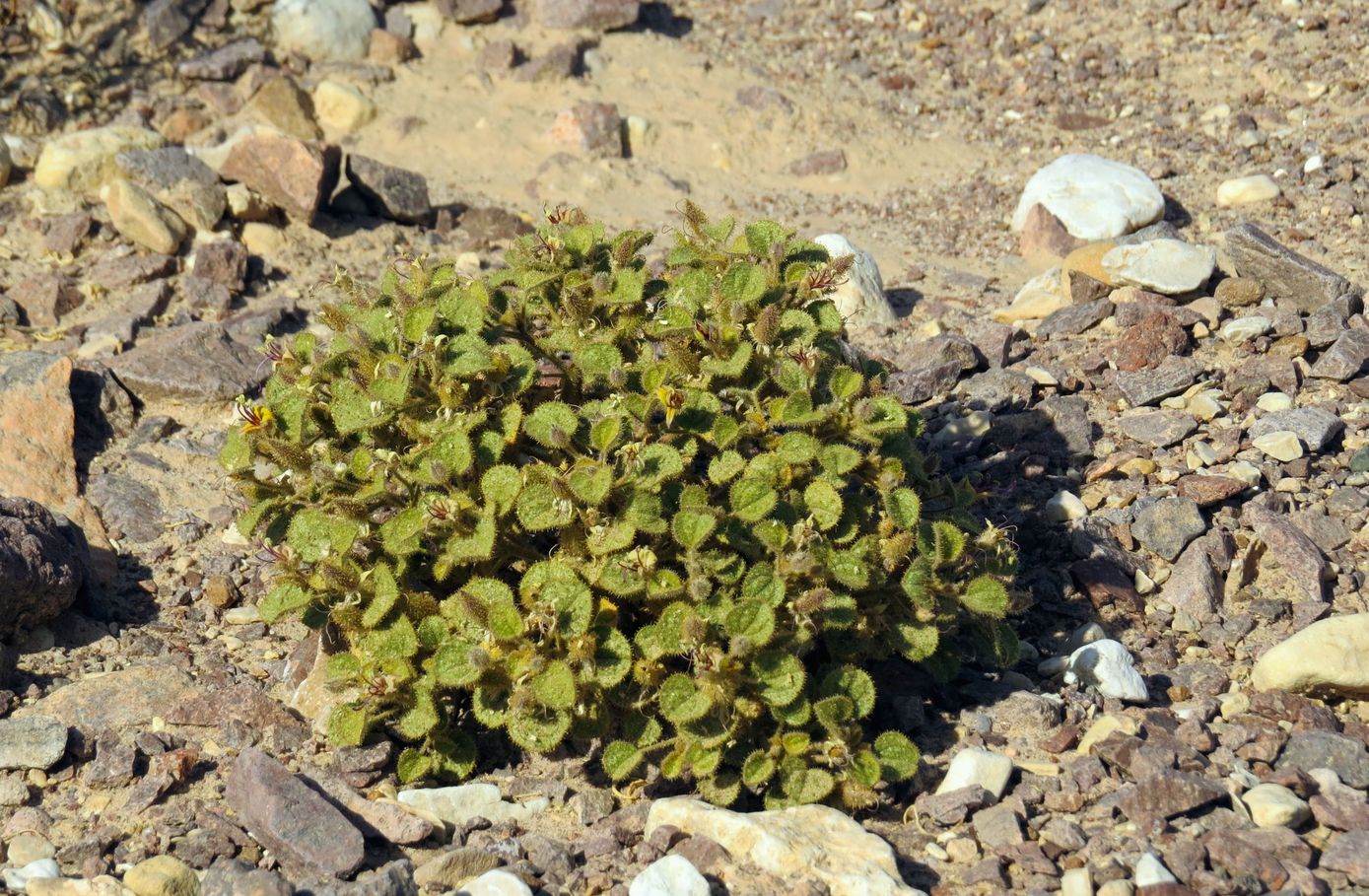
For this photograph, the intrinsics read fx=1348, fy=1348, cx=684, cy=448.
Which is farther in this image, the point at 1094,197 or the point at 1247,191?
the point at 1247,191

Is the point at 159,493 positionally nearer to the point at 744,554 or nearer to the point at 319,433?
the point at 319,433

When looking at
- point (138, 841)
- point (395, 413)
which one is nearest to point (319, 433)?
point (395, 413)

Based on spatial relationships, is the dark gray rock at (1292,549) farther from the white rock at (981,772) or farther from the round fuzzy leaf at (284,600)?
the round fuzzy leaf at (284,600)

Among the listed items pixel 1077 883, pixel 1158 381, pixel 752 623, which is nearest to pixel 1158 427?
pixel 1158 381

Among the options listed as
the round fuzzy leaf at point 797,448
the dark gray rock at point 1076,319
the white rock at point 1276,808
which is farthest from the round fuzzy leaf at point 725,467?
the dark gray rock at point 1076,319

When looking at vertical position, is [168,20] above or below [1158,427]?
above

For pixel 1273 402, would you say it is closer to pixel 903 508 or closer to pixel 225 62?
pixel 903 508
